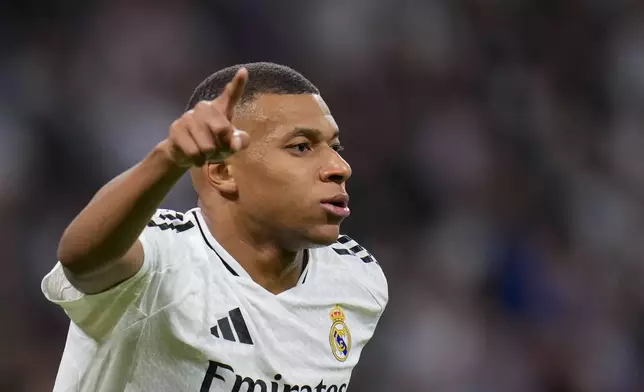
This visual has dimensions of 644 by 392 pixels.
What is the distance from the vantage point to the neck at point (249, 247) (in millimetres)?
2648

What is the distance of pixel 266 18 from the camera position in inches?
221

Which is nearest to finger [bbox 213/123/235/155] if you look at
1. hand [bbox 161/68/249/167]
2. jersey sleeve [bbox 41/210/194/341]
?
hand [bbox 161/68/249/167]

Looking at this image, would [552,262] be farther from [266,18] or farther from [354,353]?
[354,353]

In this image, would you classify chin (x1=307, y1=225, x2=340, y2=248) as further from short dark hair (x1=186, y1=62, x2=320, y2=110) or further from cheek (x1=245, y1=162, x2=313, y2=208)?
short dark hair (x1=186, y1=62, x2=320, y2=110)

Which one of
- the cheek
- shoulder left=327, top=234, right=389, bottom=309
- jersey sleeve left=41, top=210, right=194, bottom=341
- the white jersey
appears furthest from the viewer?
shoulder left=327, top=234, right=389, bottom=309

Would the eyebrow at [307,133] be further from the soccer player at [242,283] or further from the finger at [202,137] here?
the finger at [202,137]

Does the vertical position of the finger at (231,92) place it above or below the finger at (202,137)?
above

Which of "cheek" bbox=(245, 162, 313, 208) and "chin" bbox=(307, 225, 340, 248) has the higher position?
"cheek" bbox=(245, 162, 313, 208)

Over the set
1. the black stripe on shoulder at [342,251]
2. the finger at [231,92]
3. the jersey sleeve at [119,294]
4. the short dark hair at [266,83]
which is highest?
the short dark hair at [266,83]

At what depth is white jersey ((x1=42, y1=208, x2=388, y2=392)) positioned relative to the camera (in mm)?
2295

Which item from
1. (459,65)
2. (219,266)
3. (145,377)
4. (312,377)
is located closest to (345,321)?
(312,377)

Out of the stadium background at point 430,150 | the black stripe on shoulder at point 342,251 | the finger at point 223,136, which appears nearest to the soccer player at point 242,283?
the black stripe on shoulder at point 342,251

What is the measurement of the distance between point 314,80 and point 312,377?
330 centimetres

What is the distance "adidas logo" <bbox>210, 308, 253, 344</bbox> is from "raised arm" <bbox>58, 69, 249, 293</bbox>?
1.57 ft
